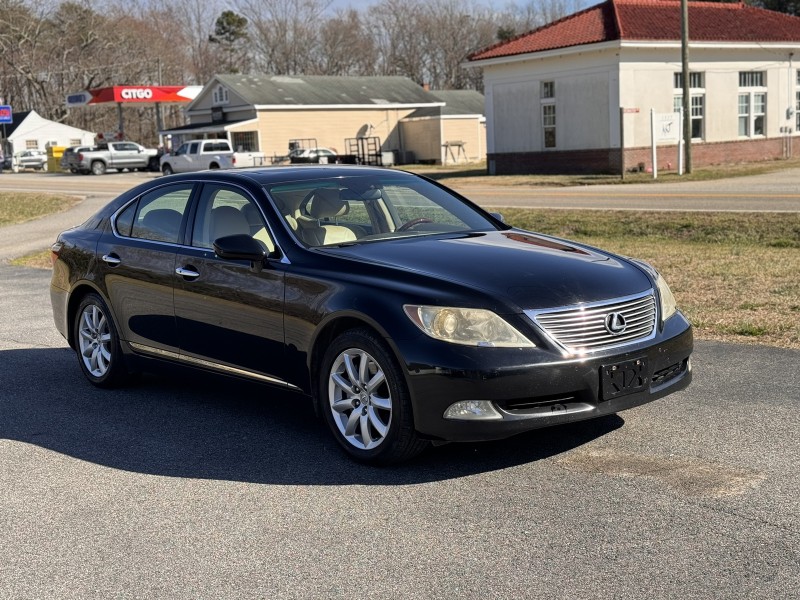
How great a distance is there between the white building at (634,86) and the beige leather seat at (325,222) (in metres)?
29.0

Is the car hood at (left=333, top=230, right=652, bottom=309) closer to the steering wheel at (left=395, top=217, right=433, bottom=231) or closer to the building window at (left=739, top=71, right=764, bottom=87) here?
the steering wheel at (left=395, top=217, right=433, bottom=231)

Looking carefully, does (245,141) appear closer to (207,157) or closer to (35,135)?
(207,157)

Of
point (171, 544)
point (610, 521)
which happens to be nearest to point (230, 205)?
point (171, 544)

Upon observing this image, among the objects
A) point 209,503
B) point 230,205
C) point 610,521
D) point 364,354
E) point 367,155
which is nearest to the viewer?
point 610,521

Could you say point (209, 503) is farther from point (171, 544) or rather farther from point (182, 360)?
point (182, 360)

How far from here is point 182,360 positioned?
661 centimetres

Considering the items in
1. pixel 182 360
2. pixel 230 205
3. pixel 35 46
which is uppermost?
pixel 35 46

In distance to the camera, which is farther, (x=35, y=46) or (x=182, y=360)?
(x=35, y=46)

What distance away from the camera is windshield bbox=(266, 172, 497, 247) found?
6.15 metres

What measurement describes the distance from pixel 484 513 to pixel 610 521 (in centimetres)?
56

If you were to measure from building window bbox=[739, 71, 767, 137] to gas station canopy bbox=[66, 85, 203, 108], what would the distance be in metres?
38.6

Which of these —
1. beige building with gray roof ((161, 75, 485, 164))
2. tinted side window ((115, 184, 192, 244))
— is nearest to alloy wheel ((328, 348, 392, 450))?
tinted side window ((115, 184, 192, 244))

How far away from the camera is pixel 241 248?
A: 589 cm

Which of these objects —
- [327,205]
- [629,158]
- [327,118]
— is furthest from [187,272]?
[327,118]
